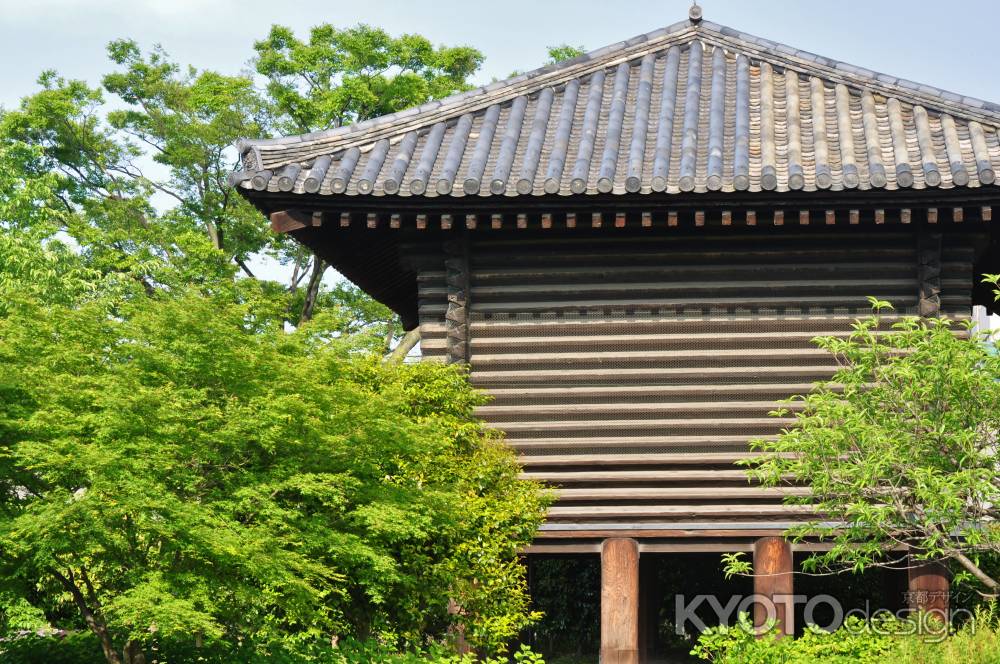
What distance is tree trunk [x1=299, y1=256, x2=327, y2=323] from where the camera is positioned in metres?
33.1

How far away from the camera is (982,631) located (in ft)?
33.7

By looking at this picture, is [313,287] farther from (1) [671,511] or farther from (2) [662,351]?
(1) [671,511]

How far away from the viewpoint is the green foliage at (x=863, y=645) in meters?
10.1

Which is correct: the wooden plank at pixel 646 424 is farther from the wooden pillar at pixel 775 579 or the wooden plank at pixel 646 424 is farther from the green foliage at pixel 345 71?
the green foliage at pixel 345 71

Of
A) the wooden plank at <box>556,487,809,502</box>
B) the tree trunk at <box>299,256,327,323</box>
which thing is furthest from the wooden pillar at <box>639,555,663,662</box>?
the tree trunk at <box>299,256,327,323</box>

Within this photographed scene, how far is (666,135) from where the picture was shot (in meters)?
13.5

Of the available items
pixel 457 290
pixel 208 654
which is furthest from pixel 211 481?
pixel 457 290

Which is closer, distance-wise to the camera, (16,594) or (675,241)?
(16,594)

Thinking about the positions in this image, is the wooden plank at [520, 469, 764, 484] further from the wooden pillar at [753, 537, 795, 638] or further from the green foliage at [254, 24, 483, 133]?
the green foliage at [254, 24, 483, 133]

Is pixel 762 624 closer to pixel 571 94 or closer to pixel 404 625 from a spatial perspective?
pixel 404 625

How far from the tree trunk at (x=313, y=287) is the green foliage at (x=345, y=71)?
3.80 meters

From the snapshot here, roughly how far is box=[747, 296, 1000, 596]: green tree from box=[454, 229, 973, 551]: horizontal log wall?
2.27 m

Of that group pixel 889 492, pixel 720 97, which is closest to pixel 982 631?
pixel 889 492

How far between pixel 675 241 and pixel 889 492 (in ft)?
13.2
